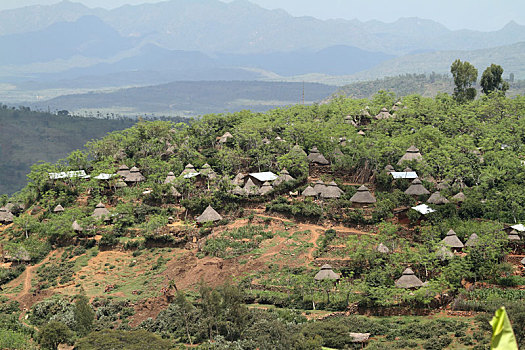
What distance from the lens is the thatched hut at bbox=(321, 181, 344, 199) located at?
45500 mm

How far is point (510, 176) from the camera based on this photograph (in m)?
43.7

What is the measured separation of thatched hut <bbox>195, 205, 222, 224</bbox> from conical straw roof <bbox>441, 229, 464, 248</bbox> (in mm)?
18166

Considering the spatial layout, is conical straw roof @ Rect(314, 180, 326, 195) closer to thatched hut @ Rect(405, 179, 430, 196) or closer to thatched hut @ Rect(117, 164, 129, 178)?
thatched hut @ Rect(405, 179, 430, 196)

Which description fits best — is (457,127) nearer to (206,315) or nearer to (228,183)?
(228,183)

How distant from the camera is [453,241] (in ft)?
120

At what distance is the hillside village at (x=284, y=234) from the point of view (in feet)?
105

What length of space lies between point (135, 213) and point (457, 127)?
3140 centimetres

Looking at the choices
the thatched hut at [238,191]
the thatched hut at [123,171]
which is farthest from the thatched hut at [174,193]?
the thatched hut at [123,171]

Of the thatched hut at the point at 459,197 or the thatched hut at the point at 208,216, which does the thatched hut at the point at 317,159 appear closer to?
the thatched hut at the point at 208,216

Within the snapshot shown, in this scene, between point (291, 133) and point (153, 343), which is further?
point (291, 133)

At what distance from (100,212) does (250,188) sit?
44.4 ft

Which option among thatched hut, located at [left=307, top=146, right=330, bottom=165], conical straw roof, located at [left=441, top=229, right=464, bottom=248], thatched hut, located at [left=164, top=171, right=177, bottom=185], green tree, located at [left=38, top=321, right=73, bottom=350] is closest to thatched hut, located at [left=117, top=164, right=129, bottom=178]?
thatched hut, located at [left=164, top=171, right=177, bottom=185]

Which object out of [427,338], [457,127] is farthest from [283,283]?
[457,127]

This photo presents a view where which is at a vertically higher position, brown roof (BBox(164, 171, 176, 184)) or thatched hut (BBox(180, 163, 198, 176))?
thatched hut (BBox(180, 163, 198, 176))
